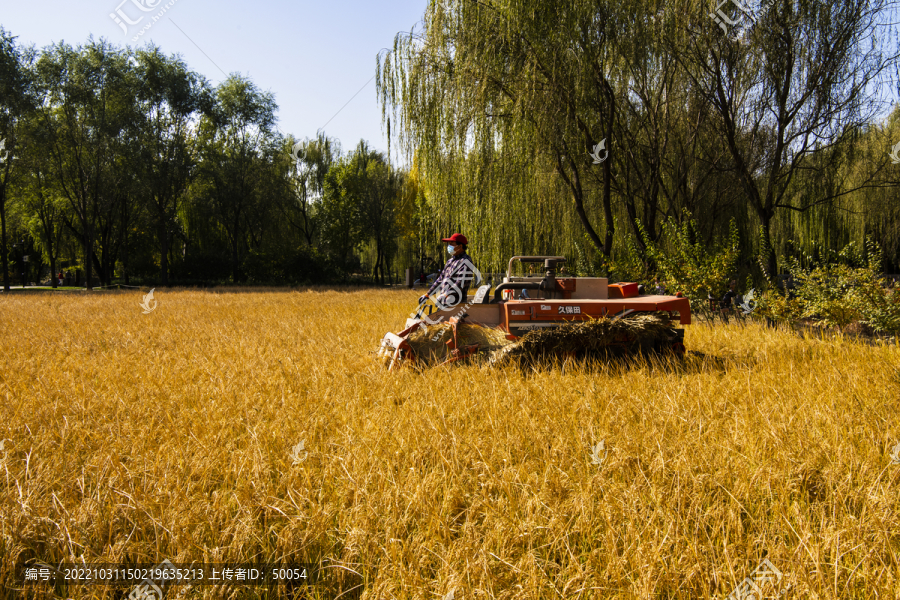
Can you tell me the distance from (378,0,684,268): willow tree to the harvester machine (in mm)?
5501

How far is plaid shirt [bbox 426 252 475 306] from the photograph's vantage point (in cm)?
599

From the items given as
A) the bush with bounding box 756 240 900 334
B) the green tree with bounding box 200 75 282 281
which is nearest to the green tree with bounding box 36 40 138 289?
the green tree with bounding box 200 75 282 281

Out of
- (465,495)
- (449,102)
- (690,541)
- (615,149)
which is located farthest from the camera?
(615,149)

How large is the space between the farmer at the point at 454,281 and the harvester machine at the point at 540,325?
0.16 m

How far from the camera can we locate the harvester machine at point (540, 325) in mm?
5473

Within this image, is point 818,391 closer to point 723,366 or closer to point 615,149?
point 723,366

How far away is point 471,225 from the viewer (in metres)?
11.7

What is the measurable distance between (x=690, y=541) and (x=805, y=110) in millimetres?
12601

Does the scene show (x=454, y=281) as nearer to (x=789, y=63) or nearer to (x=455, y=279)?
(x=455, y=279)

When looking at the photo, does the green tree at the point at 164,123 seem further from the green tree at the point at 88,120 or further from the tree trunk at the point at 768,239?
the tree trunk at the point at 768,239

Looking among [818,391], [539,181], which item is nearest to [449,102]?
[539,181]

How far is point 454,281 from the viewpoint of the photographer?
5992mm

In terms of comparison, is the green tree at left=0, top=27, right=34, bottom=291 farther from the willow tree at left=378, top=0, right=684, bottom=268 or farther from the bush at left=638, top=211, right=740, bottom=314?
the bush at left=638, top=211, right=740, bottom=314

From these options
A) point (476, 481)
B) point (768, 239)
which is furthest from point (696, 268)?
point (476, 481)
